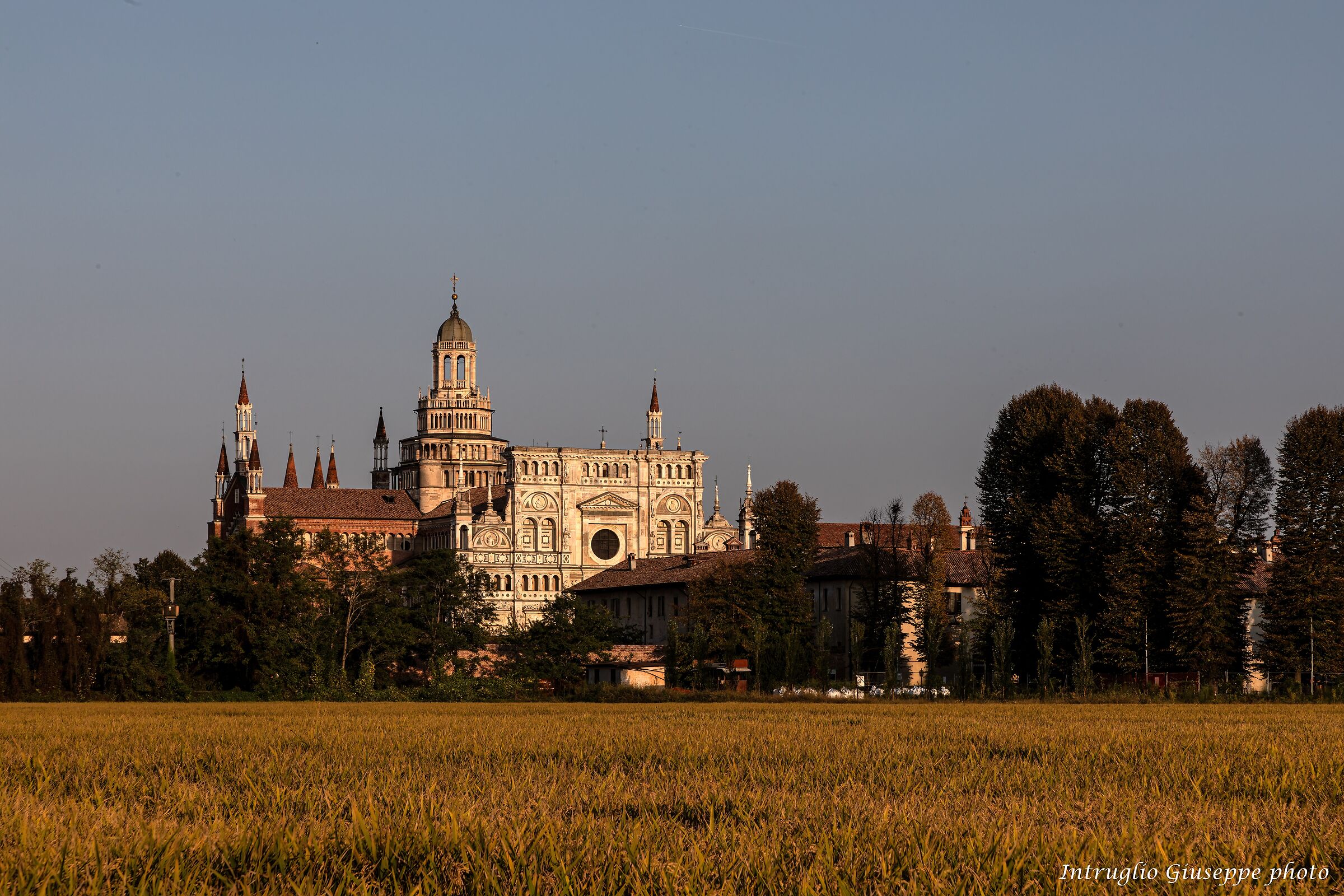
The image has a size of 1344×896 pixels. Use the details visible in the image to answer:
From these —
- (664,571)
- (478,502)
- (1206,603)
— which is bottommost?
(1206,603)

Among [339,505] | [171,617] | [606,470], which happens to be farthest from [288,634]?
[339,505]

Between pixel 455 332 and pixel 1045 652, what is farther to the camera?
pixel 455 332

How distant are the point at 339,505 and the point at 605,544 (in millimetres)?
28300

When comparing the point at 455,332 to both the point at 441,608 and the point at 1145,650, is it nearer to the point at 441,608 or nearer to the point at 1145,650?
the point at 441,608

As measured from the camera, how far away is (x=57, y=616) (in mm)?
70188

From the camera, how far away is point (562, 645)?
256 feet

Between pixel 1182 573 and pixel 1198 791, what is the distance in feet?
160

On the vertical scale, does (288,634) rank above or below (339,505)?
below

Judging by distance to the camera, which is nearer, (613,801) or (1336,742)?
(613,801)

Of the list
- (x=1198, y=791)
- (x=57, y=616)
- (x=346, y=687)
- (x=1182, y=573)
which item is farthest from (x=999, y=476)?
(x=1198, y=791)

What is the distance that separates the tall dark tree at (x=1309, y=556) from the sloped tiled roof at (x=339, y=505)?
326 ft

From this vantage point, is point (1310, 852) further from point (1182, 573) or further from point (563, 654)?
point (563, 654)

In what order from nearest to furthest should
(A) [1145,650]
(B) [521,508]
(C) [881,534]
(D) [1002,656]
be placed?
(A) [1145,650] → (D) [1002,656] → (C) [881,534] → (B) [521,508]

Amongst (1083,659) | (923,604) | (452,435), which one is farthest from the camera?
(452,435)
